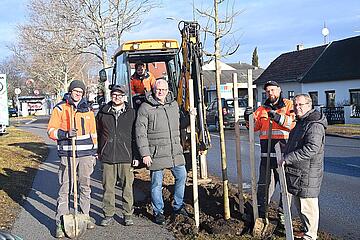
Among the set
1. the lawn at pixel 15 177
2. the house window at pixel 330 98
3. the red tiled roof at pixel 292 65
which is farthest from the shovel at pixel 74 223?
the red tiled roof at pixel 292 65

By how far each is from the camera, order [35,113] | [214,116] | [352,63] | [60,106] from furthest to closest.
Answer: [35,113], [352,63], [214,116], [60,106]

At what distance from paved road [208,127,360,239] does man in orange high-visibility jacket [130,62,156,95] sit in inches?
111

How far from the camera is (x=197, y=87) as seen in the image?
898cm

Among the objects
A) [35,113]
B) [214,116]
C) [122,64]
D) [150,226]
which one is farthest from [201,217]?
[35,113]

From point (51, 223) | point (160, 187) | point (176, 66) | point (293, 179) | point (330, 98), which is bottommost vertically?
point (51, 223)

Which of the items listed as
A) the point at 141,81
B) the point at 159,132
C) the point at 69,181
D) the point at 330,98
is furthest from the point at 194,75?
the point at 330,98

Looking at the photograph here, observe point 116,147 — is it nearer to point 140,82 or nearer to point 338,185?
point 140,82

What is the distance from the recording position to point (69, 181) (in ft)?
24.1

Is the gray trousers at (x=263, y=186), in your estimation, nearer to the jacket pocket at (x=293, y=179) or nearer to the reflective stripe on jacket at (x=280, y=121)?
the reflective stripe on jacket at (x=280, y=121)

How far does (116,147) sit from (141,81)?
3.13 metres

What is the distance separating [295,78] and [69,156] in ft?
126

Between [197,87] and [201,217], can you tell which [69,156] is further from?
[197,87]

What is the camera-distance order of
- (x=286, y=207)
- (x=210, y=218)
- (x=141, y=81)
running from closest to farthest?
(x=286, y=207) → (x=210, y=218) → (x=141, y=81)

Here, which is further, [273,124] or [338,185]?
[338,185]
